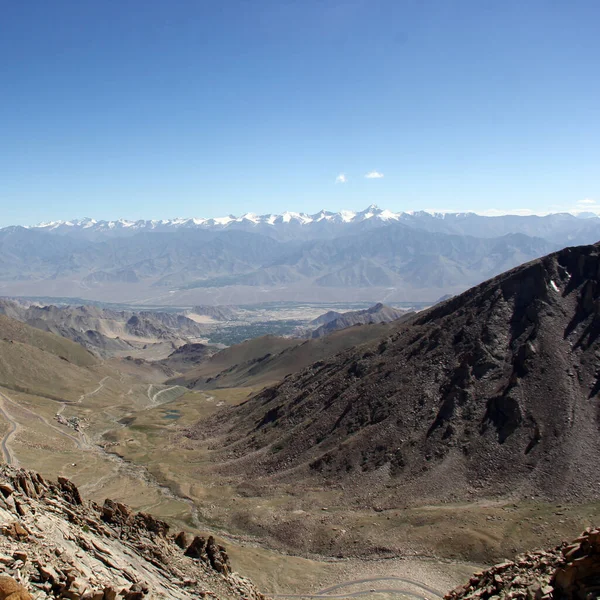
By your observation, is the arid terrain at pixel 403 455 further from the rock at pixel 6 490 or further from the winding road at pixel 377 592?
the rock at pixel 6 490

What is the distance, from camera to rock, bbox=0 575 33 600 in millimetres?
20406

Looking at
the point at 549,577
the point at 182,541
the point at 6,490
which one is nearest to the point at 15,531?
the point at 6,490

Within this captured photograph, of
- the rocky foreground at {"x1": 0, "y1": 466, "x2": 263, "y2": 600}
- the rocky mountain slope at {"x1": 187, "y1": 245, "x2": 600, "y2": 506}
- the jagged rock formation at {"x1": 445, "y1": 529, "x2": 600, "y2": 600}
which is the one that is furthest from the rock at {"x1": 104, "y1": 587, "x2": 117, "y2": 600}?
the rocky mountain slope at {"x1": 187, "y1": 245, "x2": 600, "y2": 506}

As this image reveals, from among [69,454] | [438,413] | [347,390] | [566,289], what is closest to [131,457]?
[69,454]

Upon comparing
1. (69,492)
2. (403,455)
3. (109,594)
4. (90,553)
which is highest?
(109,594)

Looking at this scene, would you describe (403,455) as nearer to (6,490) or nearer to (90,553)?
(90,553)

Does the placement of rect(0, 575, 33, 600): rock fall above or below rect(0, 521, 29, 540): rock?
above

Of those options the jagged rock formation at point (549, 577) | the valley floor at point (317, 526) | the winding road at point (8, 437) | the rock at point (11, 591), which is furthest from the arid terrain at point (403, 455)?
the rock at point (11, 591)

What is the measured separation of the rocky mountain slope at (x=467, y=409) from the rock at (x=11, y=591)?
60034mm

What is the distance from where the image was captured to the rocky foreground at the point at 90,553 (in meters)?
24.8

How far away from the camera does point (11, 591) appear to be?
20.8 m

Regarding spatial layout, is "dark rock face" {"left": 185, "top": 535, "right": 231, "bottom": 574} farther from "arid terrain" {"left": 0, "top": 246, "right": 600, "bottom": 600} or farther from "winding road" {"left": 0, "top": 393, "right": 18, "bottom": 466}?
"winding road" {"left": 0, "top": 393, "right": 18, "bottom": 466}

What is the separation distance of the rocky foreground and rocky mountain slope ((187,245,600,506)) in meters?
38.8

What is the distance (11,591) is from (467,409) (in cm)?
7690
